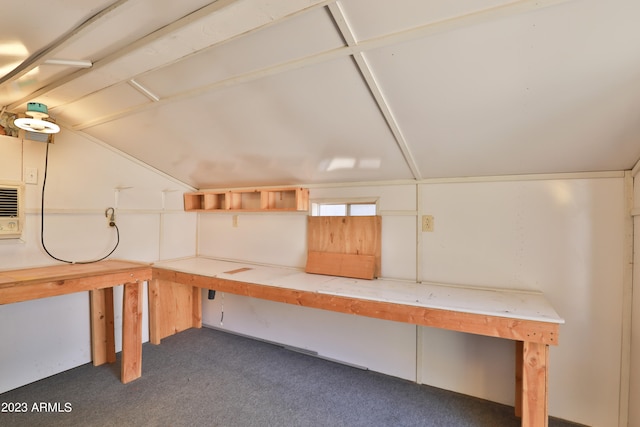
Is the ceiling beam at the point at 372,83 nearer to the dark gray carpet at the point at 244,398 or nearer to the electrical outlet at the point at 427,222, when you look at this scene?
the electrical outlet at the point at 427,222

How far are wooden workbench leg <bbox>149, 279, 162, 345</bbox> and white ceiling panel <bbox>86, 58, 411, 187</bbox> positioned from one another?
4.20 ft

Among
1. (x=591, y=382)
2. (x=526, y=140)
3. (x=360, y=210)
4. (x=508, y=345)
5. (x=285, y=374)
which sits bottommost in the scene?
(x=285, y=374)

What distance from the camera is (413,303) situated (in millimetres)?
1783

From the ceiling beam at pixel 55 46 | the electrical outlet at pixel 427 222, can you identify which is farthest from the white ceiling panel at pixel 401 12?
the electrical outlet at pixel 427 222

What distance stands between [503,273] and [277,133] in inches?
75.5

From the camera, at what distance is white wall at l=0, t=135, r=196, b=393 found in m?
2.28

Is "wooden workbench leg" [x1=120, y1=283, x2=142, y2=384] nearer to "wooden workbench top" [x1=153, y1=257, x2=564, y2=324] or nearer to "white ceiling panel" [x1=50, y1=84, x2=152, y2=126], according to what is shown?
"wooden workbench top" [x1=153, y1=257, x2=564, y2=324]

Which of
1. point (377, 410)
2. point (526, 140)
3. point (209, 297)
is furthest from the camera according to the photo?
point (209, 297)

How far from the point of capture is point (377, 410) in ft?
6.61

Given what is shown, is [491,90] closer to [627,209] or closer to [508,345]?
[627,209]

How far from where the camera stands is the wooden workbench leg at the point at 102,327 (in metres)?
2.65

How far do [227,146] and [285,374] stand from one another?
199cm

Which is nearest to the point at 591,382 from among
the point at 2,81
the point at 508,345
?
the point at 508,345

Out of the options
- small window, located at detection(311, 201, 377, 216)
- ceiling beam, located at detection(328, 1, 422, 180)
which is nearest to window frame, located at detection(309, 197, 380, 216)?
small window, located at detection(311, 201, 377, 216)
